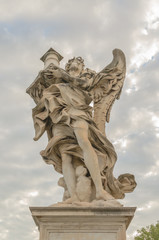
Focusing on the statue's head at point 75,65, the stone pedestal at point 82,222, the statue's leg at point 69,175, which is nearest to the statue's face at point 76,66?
the statue's head at point 75,65

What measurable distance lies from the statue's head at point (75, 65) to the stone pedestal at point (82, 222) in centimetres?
307

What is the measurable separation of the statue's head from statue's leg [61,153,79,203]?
199cm

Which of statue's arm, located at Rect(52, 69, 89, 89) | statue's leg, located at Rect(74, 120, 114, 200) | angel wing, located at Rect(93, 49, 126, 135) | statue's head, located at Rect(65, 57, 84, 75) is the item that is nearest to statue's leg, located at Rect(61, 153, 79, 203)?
statue's leg, located at Rect(74, 120, 114, 200)

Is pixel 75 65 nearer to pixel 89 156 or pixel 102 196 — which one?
pixel 89 156

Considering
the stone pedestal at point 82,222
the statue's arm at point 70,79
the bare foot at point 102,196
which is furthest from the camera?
the statue's arm at point 70,79

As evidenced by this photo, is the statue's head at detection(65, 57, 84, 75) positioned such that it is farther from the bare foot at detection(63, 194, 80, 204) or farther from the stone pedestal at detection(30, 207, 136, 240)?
the stone pedestal at detection(30, 207, 136, 240)

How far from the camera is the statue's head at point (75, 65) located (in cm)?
610

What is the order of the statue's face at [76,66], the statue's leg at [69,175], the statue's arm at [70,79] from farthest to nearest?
the statue's face at [76,66] → the statue's arm at [70,79] → the statue's leg at [69,175]

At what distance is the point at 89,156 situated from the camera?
471 cm

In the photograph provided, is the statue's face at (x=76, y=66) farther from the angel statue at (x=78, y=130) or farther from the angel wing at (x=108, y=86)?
the angel wing at (x=108, y=86)

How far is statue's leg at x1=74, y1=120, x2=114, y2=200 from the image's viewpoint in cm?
450

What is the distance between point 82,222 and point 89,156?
3.50ft

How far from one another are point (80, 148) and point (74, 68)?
193 centimetres

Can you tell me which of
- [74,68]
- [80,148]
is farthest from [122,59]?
[80,148]
